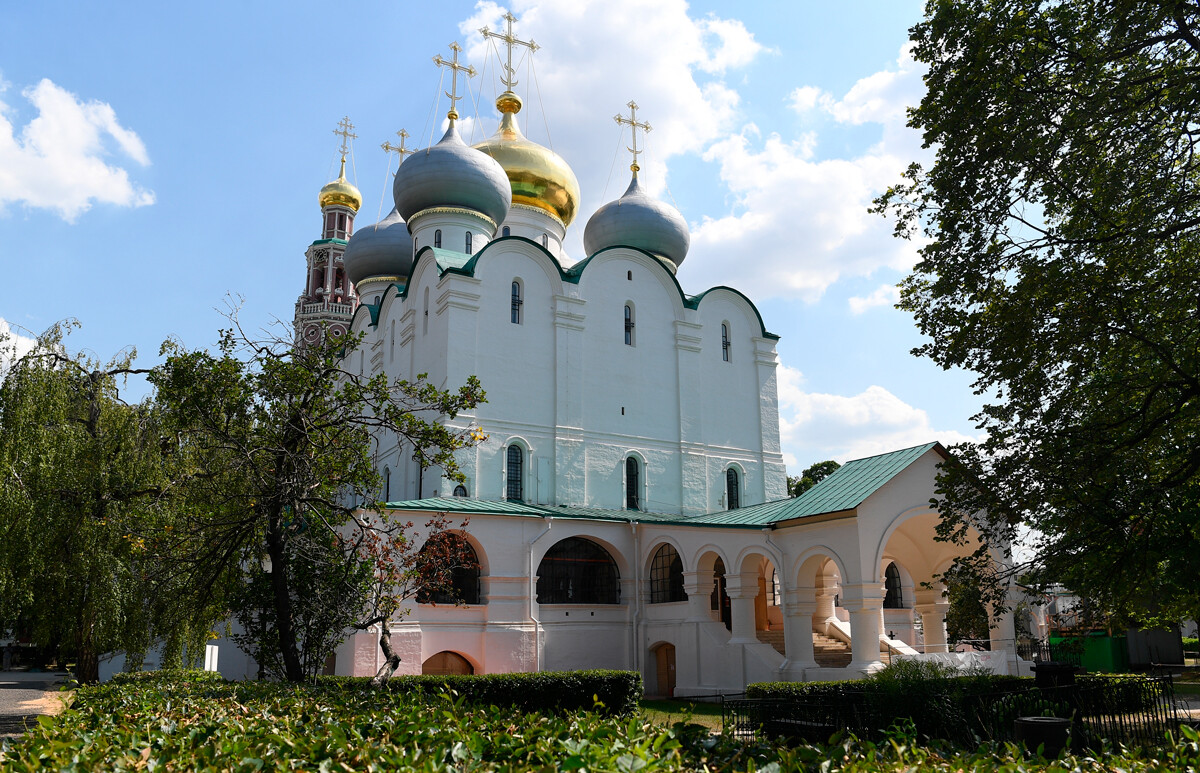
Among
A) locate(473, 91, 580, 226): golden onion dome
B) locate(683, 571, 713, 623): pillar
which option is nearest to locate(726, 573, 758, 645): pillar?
locate(683, 571, 713, 623): pillar

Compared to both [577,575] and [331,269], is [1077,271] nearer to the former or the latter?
[577,575]

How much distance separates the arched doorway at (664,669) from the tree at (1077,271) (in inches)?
434

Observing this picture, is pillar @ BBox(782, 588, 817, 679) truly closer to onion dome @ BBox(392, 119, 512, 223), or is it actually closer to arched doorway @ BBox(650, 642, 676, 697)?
arched doorway @ BBox(650, 642, 676, 697)

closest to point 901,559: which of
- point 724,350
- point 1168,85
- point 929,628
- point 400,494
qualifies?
point 929,628

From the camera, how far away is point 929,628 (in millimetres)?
20562

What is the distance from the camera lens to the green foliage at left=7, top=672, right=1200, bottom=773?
3893 mm

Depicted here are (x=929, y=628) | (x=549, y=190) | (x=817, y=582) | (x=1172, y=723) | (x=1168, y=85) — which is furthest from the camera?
(x=549, y=190)

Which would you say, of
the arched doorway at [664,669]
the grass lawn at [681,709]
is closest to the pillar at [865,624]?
the grass lawn at [681,709]

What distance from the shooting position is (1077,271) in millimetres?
9664

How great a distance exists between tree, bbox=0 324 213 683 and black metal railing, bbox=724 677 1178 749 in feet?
28.9

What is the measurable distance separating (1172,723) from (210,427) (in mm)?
13773

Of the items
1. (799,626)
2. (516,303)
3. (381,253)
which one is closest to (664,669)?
(799,626)

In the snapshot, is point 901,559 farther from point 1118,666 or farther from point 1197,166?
point 1197,166

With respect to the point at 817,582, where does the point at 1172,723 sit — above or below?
below
